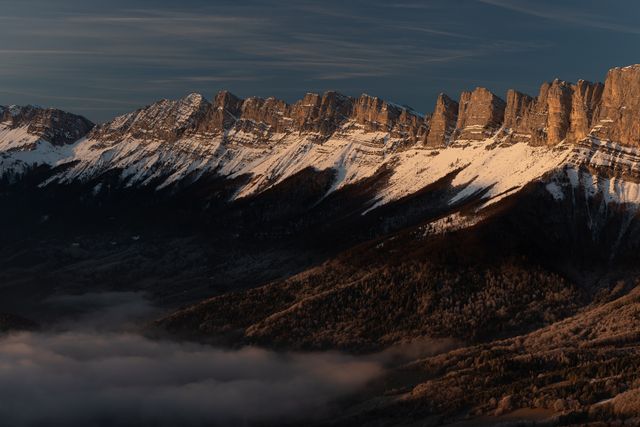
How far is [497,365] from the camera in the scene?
567ft

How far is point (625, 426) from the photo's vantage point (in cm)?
12094

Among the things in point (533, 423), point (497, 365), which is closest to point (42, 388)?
point (497, 365)

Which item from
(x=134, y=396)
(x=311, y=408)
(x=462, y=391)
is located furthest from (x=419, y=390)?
(x=134, y=396)

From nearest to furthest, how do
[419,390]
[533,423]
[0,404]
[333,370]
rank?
[533,423] → [419,390] → [0,404] → [333,370]

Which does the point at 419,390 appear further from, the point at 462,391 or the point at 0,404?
the point at 0,404

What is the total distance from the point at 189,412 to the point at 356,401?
3332 cm

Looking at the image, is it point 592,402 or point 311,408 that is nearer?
point 592,402

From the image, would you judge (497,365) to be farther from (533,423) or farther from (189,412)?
(189,412)

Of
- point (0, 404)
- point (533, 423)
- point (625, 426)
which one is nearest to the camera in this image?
point (625, 426)

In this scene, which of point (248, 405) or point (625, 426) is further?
point (248, 405)

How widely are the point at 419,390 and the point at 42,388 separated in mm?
83886

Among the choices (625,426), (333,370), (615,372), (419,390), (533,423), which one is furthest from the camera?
(333,370)

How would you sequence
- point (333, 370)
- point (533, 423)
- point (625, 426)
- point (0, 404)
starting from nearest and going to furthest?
point (625, 426)
point (533, 423)
point (0, 404)
point (333, 370)

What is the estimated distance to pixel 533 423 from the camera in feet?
439
